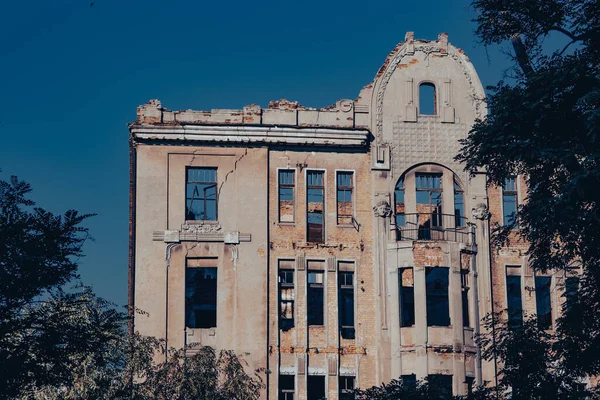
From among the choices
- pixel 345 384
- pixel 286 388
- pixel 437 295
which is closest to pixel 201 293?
pixel 286 388

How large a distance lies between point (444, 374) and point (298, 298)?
17.1 feet

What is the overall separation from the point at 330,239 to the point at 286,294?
91.0 inches

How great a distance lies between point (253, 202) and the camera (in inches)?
1470

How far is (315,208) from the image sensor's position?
37.8 meters

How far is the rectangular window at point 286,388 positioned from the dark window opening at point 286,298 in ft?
5.11

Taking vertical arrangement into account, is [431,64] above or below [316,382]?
above

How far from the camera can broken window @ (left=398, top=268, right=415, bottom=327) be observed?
3675 centimetres

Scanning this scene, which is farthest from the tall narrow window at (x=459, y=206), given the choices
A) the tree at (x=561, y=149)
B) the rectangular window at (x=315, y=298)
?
the tree at (x=561, y=149)

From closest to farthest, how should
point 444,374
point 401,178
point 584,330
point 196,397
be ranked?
1. point 584,330
2. point 196,397
3. point 444,374
4. point 401,178

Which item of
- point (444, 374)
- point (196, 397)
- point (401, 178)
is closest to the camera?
point (196, 397)

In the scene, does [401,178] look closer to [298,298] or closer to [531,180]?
[298,298]

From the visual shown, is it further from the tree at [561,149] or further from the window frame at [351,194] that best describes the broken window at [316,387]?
the tree at [561,149]

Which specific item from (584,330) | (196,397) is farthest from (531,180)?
(196,397)

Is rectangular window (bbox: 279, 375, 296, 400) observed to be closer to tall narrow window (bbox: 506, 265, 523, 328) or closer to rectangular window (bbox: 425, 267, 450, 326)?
rectangular window (bbox: 425, 267, 450, 326)
